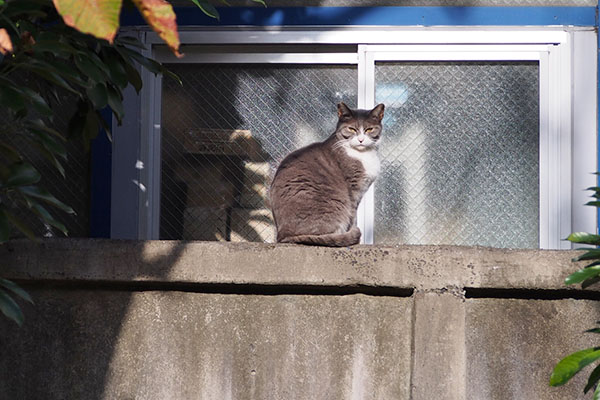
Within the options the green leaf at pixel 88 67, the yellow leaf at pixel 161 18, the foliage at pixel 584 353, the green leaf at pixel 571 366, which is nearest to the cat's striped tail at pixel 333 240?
the foliage at pixel 584 353

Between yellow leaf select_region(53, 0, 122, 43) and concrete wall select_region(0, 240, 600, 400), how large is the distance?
1832 millimetres

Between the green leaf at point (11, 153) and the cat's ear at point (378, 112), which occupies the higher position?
the cat's ear at point (378, 112)

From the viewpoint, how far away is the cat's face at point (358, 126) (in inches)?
133

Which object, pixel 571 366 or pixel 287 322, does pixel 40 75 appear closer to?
pixel 287 322

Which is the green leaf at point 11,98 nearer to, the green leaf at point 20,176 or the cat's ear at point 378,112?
the green leaf at point 20,176

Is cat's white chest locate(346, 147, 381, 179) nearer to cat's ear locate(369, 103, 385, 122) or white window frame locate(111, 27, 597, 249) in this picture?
cat's ear locate(369, 103, 385, 122)

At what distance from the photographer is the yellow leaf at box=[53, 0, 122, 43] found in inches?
27.7

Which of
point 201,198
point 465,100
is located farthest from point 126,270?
point 465,100

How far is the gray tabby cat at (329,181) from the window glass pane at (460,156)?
31 cm

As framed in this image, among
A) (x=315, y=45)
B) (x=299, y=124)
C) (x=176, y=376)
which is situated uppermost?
(x=315, y=45)

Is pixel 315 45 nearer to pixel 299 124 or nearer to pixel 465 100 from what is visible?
pixel 299 124

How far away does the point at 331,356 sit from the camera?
255 centimetres

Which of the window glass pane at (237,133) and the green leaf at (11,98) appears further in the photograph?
the window glass pane at (237,133)

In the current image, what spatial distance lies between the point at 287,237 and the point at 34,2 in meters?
1.41
